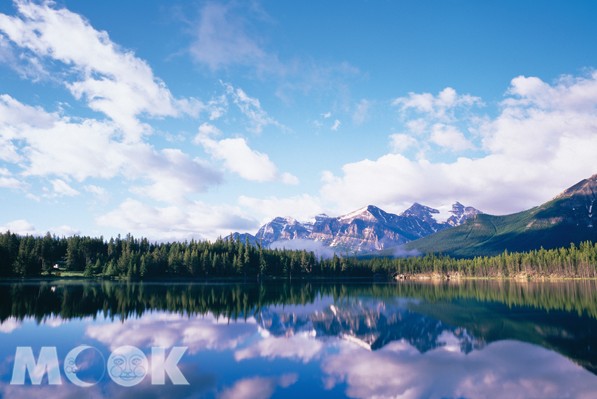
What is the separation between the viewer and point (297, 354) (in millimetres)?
34438

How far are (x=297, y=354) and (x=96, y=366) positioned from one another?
1560 centimetres

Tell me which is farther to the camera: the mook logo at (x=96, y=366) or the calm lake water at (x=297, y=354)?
the mook logo at (x=96, y=366)

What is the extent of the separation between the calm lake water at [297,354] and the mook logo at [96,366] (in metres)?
0.15

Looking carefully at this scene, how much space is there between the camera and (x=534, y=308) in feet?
225

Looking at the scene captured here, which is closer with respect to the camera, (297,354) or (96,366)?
(96,366)

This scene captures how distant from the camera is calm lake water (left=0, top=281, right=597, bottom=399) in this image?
24.4 metres

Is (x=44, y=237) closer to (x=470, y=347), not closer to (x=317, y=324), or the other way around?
(x=317, y=324)

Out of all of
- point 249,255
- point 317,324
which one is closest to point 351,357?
point 317,324

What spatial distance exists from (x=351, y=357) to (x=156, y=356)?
15754 mm

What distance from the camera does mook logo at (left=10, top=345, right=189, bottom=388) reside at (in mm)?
25078

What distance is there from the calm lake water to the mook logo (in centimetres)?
15

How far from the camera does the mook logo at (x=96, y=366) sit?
25.1 meters

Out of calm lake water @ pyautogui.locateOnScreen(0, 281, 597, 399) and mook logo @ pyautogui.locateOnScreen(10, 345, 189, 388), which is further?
mook logo @ pyautogui.locateOnScreen(10, 345, 189, 388)

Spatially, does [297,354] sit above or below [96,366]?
below
